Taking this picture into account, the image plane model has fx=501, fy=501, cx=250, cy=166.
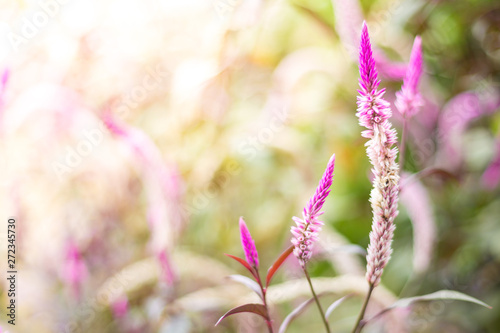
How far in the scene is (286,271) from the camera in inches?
21.6

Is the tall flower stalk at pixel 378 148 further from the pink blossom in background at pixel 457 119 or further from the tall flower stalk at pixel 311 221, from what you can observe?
the pink blossom in background at pixel 457 119

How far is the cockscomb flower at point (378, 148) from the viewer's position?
20 centimetres

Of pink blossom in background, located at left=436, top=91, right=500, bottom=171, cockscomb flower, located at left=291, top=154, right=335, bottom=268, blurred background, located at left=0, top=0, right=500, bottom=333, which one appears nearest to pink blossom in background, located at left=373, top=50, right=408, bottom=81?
blurred background, located at left=0, top=0, right=500, bottom=333

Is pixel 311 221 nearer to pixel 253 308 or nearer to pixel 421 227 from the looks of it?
pixel 253 308

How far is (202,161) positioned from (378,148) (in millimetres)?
339

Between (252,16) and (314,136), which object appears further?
(314,136)

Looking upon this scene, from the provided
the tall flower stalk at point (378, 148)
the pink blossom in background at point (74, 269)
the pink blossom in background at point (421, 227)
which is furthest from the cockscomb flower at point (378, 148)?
the pink blossom in background at point (74, 269)

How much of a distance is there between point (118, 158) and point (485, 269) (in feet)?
1.36

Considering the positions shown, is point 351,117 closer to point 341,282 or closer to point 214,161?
point 214,161

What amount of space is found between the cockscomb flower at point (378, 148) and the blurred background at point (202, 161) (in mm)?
179

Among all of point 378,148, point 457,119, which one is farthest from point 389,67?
point 378,148

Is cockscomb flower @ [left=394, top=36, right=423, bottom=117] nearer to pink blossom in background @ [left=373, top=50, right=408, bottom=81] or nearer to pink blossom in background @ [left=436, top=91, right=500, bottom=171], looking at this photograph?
→ pink blossom in background @ [left=373, top=50, right=408, bottom=81]

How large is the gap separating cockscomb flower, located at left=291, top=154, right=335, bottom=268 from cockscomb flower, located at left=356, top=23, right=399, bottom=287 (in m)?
0.02

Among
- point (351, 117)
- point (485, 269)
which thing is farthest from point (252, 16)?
point (485, 269)
